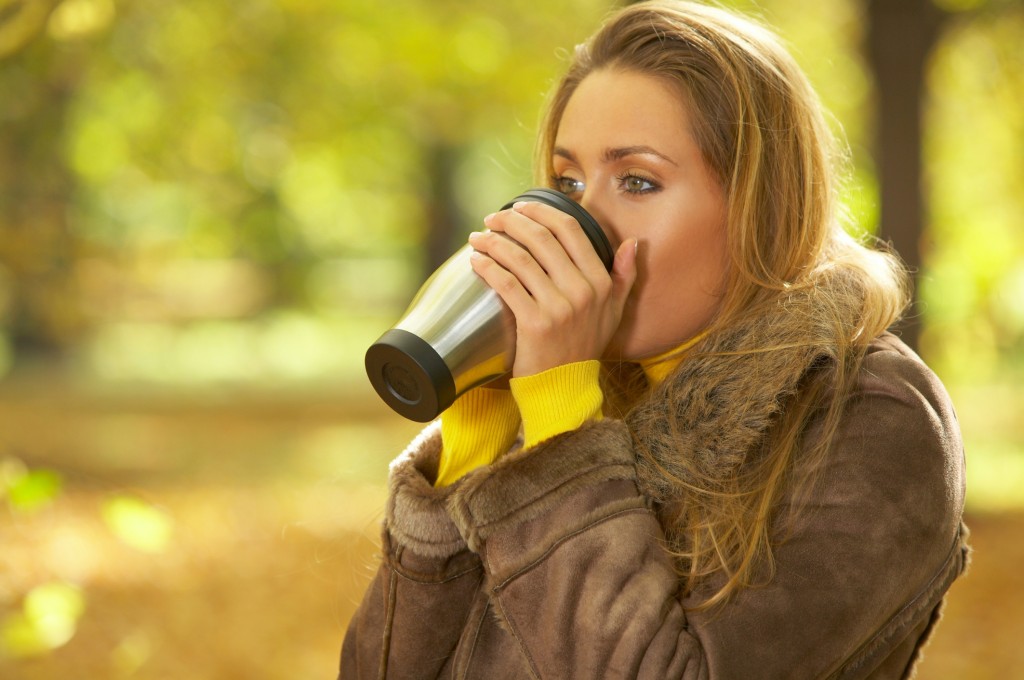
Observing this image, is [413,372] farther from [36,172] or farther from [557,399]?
[36,172]

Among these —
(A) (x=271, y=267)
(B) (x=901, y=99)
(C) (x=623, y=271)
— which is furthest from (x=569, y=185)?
(A) (x=271, y=267)

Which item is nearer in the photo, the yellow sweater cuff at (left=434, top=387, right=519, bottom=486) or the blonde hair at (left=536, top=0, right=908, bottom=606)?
the blonde hair at (left=536, top=0, right=908, bottom=606)

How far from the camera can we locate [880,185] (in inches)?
250

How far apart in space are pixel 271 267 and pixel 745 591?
19.3 meters

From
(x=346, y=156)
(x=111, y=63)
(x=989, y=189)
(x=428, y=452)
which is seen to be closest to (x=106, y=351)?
(x=346, y=156)

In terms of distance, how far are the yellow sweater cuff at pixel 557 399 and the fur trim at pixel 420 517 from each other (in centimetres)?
19

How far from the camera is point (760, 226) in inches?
74.3

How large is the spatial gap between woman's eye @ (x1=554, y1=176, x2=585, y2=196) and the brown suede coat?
49cm

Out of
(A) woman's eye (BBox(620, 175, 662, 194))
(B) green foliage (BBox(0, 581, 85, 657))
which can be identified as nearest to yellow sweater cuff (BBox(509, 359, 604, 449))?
(A) woman's eye (BBox(620, 175, 662, 194))

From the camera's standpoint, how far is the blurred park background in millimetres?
5406

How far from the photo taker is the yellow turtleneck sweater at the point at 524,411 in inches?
67.2

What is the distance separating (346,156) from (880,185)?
9603 millimetres

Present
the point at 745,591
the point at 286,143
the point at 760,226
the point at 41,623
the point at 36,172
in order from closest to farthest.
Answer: the point at 745,591, the point at 760,226, the point at 41,623, the point at 36,172, the point at 286,143

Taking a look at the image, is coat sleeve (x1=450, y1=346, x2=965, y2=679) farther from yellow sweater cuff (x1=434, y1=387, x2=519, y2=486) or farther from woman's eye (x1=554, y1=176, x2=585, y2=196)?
woman's eye (x1=554, y1=176, x2=585, y2=196)
